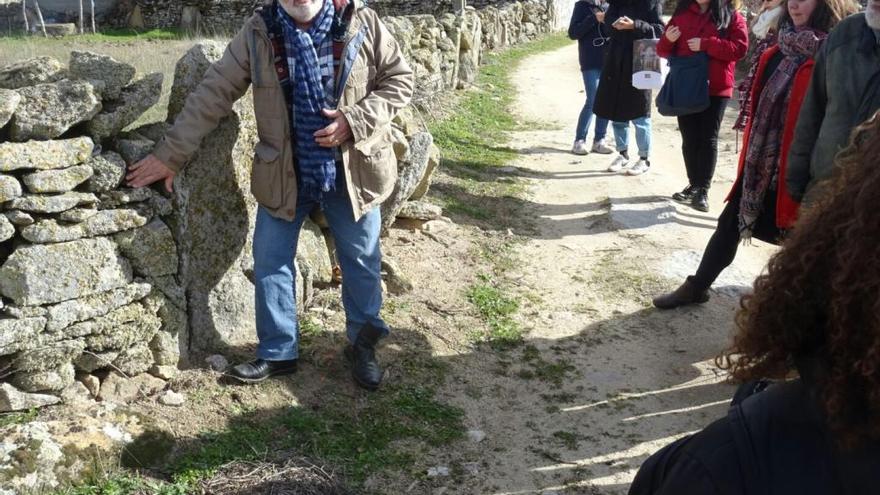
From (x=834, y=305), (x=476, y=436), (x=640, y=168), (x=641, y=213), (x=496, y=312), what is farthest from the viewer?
(x=640, y=168)

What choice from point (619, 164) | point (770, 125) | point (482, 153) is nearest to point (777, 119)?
point (770, 125)

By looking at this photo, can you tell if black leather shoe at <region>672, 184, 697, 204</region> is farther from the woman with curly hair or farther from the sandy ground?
the woman with curly hair

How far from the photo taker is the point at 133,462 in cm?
341

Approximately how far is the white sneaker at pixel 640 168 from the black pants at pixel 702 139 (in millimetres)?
994

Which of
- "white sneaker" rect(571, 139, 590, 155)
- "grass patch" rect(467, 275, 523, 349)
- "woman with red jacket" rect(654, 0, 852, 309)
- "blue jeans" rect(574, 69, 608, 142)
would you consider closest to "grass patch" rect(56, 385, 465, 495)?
"grass patch" rect(467, 275, 523, 349)

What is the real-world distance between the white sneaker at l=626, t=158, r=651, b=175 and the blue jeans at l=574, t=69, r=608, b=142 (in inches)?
28.0

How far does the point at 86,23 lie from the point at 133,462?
20152mm

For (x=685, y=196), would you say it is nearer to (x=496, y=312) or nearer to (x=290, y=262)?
(x=496, y=312)

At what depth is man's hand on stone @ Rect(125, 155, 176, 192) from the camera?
374 centimetres

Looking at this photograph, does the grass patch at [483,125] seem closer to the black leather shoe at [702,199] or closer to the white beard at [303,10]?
the black leather shoe at [702,199]

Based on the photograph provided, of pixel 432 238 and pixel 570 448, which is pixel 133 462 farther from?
pixel 432 238

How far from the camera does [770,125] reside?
14.1ft

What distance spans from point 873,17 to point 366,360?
2644 millimetres

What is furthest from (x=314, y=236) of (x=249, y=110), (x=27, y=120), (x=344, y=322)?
(x=27, y=120)
